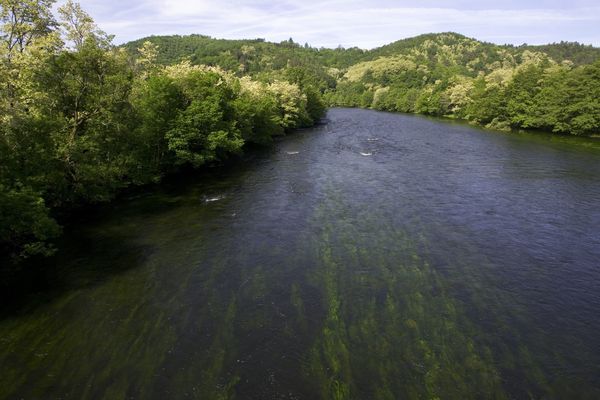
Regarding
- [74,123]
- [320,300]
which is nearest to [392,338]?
[320,300]

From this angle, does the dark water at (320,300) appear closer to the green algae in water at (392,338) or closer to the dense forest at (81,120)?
the green algae in water at (392,338)

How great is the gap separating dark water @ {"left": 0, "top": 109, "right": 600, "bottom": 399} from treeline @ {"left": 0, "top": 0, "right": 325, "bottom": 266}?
131 inches

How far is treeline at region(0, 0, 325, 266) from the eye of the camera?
24484mm

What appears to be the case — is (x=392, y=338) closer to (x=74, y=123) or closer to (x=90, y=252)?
(x=90, y=252)

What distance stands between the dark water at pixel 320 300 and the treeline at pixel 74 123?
333cm

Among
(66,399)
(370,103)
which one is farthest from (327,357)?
(370,103)

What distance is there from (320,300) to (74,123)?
25.3 meters

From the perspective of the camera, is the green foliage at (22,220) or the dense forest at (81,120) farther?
the dense forest at (81,120)

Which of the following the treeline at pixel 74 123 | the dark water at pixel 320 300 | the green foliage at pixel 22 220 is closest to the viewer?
the dark water at pixel 320 300

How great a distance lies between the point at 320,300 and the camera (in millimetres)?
20750

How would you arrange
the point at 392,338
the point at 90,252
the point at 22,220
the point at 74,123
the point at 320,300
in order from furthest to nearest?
the point at 74,123 < the point at 90,252 < the point at 22,220 < the point at 320,300 < the point at 392,338

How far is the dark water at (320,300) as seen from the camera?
50.3ft

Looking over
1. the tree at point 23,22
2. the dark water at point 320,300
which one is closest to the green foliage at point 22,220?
the dark water at point 320,300

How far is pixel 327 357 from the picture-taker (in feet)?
54.0
